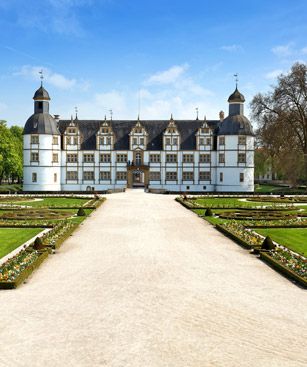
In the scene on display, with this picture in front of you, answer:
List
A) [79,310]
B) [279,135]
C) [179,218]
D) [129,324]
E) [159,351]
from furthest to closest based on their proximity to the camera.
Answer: [279,135]
[179,218]
[79,310]
[129,324]
[159,351]

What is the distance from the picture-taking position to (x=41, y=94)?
61812 millimetres

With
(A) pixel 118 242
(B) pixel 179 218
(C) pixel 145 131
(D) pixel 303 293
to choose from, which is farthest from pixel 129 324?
(C) pixel 145 131

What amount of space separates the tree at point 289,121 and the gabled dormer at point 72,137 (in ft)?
81.9

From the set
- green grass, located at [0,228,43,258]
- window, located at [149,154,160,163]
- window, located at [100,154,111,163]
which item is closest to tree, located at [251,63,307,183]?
window, located at [149,154,160,163]

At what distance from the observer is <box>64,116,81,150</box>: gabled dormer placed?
63.6 meters

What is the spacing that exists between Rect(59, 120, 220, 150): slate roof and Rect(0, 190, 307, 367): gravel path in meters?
46.1

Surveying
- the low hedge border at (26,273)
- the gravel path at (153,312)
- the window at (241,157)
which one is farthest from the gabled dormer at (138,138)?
the low hedge border at (26,273)

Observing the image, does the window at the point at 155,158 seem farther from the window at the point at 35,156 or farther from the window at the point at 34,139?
the window at the point at 34,139

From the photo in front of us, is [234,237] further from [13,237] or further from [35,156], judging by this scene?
[35,156]

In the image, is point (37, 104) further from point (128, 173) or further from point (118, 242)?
point (118, 242)

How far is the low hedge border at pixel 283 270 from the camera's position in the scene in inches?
531

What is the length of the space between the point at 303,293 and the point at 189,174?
169 feet

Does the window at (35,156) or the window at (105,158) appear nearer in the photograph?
the window at (35,156)

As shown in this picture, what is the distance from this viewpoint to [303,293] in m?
12.6
